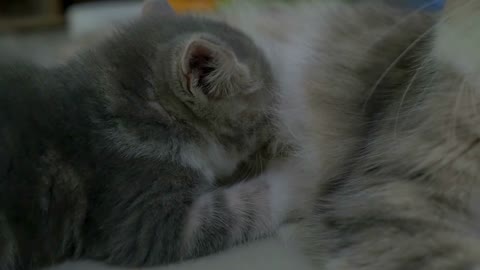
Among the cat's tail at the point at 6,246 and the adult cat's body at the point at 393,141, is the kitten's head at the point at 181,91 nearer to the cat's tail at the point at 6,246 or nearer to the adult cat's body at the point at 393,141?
the adult cat's body at the point at 393,141

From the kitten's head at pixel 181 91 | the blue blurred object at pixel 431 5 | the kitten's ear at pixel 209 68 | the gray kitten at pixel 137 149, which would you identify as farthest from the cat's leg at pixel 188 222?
the blue blurred object at pixel 431 5

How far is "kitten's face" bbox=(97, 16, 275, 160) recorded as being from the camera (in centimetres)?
122

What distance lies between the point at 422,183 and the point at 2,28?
461cm

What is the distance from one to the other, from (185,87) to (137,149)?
0.18m

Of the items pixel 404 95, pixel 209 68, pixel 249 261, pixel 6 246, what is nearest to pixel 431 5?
pixel 404 95

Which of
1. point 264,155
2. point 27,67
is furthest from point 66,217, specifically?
point 264,155

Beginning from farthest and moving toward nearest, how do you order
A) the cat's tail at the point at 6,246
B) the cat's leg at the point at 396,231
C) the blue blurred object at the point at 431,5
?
1. the blue blurred object at the point at 431,5
2. the cat's tail at the point at 6,246
3. the cat's leg at the point at 396,231

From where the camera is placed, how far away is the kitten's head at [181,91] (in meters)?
1.21

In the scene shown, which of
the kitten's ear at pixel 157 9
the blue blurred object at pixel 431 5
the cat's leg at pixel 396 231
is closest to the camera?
the cat's leg at pixel 396 231

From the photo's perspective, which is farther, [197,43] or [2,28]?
[2,28]

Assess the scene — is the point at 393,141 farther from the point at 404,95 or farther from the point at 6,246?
the point at 6,246

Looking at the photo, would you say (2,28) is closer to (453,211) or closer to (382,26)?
(382,26)

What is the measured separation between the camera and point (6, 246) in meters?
1.02

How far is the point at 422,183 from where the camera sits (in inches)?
37.6
